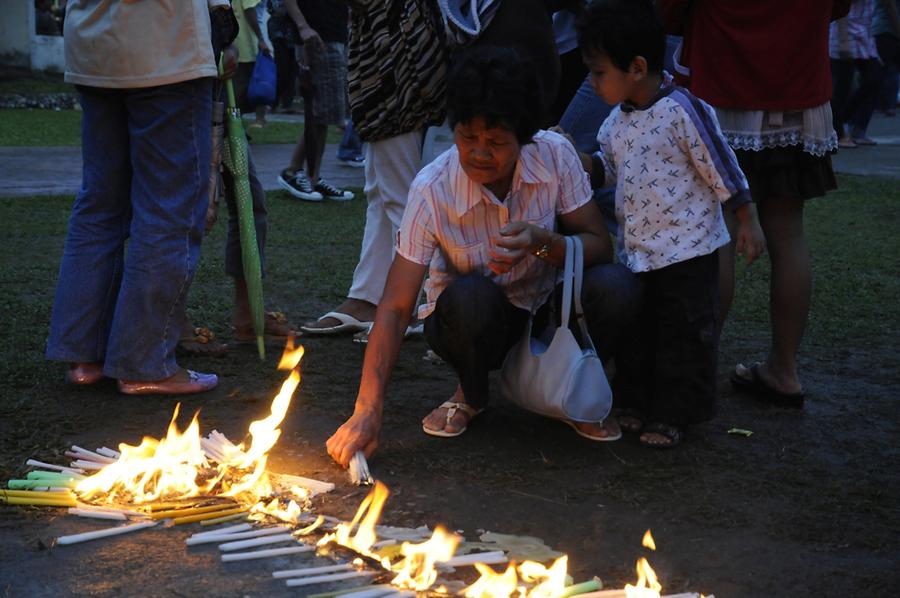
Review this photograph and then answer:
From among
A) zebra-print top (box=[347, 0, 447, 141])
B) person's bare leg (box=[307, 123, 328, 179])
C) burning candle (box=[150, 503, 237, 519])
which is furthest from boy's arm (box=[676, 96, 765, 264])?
person's bare leg (box=[307, 123, 328, 179])

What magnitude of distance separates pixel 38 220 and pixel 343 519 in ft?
17.6

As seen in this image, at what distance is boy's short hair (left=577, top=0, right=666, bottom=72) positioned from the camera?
3.60 meters

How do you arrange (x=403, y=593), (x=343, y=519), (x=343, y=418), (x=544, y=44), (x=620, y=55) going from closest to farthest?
1. (x=403, y=593)
2. (x=343, y=519)
3. (x=620, y=55)
4. (x=343, y=418)
5. (x=544, y=44)

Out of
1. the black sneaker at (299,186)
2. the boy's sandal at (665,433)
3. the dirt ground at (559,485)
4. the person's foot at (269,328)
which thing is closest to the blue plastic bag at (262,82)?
the black sneaker at (299,186)

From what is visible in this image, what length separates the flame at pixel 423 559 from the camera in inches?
103

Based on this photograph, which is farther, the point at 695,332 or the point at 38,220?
the point at 38,220

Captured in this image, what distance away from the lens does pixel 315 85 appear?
29.3 ft

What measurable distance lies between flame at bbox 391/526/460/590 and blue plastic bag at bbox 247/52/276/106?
6.57 metres

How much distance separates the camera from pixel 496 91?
3.33 metres

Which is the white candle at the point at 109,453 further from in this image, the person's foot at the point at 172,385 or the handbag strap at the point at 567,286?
the handbag strap at the point at 567,286

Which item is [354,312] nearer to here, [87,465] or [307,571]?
[87,465]

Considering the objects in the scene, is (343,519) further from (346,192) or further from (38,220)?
(346,192)

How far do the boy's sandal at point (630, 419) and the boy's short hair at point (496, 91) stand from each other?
103 cm

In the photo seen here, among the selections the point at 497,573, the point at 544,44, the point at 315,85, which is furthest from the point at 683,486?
the point at 315,85
